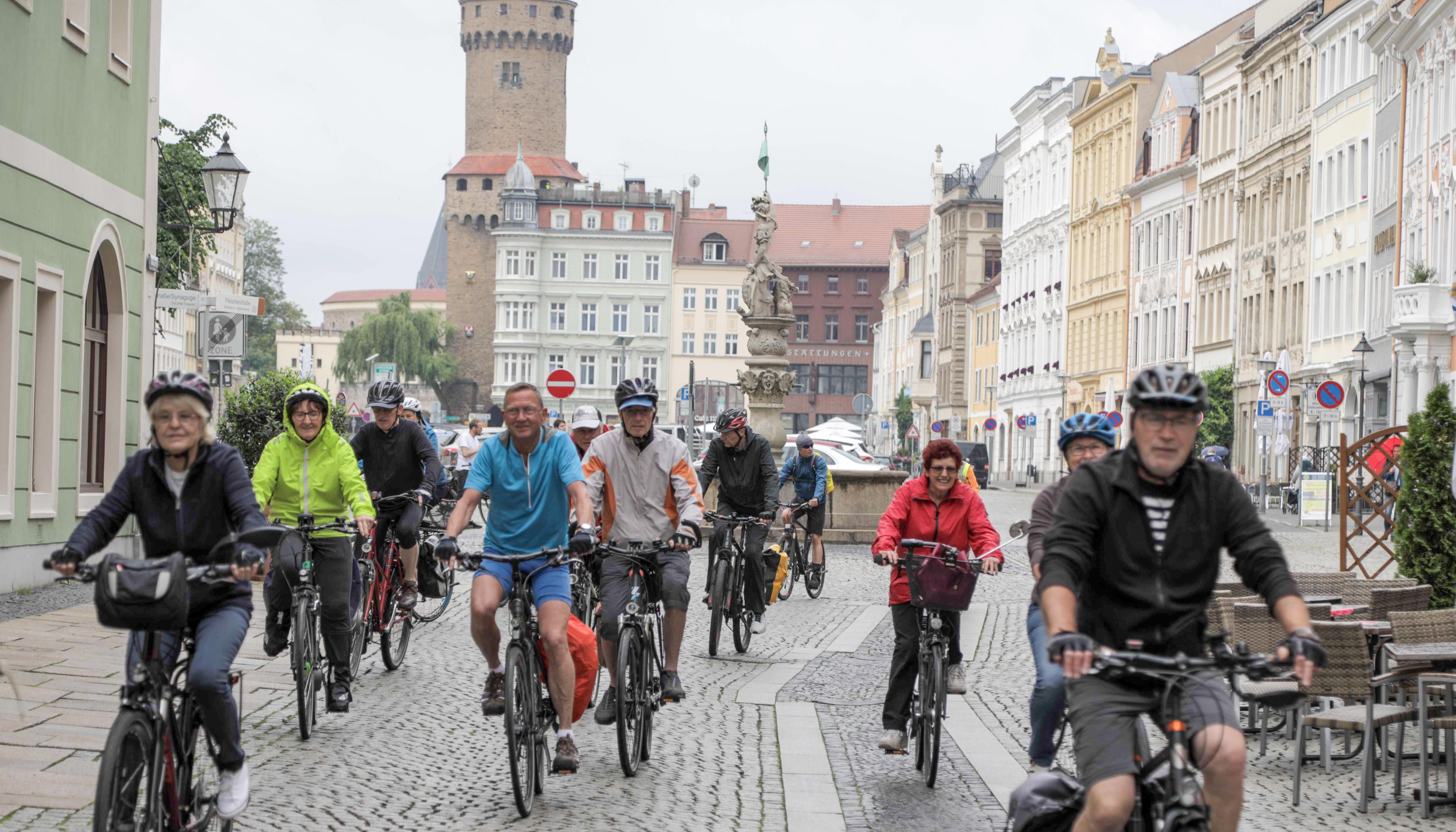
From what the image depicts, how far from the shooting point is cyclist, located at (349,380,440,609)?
13453 millimetres

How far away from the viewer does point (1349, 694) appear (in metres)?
9.03

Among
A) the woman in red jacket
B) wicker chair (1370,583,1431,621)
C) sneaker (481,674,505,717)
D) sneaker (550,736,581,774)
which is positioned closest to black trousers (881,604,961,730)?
the woman in red jacket

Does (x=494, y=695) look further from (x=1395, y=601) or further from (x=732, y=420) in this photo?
(x=732, y=420)

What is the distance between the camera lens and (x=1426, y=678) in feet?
27.5

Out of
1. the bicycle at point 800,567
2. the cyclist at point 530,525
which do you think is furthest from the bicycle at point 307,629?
the bicycle at point 800,567

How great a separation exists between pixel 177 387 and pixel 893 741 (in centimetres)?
420

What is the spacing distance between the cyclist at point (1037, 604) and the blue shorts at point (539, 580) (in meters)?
2.06

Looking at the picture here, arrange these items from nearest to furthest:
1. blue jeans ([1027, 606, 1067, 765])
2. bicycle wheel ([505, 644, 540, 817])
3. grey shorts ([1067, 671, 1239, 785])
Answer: grey shorts ([1067, 671, 1239, 785])
blue jeans ([1027, 606, 1067, 765])
bicycle wheel ([505, 644, 540, 817])

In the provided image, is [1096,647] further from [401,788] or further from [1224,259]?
[1224,259]

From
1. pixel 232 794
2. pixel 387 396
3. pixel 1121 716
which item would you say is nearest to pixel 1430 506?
pixel 387 396

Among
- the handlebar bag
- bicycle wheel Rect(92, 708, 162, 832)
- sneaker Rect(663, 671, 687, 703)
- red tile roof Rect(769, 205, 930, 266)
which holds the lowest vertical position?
sneaker Rect(663, 671, 687, 703)

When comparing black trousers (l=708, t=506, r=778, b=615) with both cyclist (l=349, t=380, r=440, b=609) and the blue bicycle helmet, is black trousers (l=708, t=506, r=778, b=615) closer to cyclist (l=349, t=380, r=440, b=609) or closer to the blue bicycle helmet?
cyclist (l=349, t=380, r=440, b=609)

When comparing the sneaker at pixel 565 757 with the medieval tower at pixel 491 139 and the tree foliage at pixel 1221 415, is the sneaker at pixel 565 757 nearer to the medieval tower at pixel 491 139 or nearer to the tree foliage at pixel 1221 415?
the tree foliage at pixel 1221 415

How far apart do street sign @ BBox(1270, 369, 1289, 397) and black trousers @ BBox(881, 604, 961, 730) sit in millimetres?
23339
